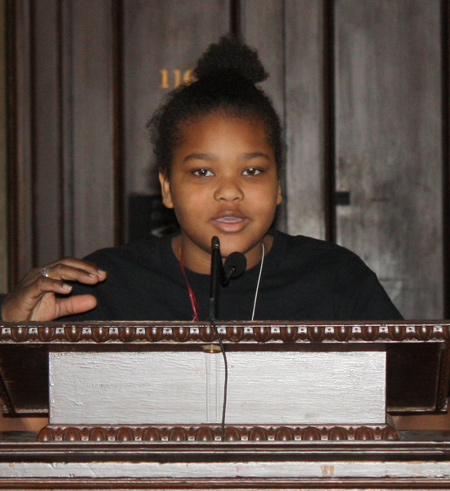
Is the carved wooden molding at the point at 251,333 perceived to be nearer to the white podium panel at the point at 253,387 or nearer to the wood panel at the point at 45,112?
the white podium panel at the point at 253,387

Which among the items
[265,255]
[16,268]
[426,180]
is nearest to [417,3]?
[426,180]

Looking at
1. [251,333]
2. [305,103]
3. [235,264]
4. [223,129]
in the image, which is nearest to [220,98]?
[223,129]

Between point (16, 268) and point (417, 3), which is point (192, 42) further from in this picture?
point (16, 268)

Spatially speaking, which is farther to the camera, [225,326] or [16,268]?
[16,268]

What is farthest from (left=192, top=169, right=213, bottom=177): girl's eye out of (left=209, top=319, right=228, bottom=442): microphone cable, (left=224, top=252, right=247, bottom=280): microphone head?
(left=209, top=319, right=228, bottom=442): microphone cable

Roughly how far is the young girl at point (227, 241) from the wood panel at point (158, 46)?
61 centimetres

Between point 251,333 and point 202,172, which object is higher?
point 202,172

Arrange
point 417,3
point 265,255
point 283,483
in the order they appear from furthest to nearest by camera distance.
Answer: point 417,3
point 265,255
point 283,483

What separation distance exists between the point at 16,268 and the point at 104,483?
63.7 inches

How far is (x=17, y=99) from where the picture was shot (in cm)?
214

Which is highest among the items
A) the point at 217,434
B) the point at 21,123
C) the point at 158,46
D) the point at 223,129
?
the point at 158,46

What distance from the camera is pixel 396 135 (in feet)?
7.02

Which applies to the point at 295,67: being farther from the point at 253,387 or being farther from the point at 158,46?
the point at 253,387

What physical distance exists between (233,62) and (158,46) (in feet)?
2.33
